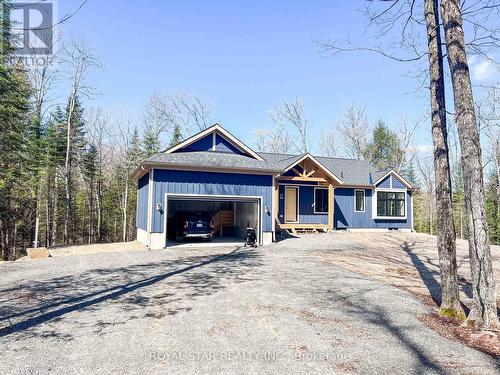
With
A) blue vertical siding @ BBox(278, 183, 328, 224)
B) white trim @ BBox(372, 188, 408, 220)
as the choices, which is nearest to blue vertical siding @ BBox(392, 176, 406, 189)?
white trim @ BBox(372, 188, 408, 220)

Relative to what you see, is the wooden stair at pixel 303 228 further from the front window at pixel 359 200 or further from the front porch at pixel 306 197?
the front window at pixel 359 200

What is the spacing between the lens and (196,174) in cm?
1478

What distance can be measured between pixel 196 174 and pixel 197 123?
23.1 meters

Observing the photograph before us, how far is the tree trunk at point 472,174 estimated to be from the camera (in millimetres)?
5809

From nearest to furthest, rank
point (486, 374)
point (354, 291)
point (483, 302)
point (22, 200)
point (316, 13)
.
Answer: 1. point (486, 374)
2. point (483, 302)
3. point (354, 291)
4. point (316, 13)
5. point (22, 200)

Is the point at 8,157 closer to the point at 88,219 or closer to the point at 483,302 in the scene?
the point at 88,219

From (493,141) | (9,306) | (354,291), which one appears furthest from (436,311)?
(493,141)

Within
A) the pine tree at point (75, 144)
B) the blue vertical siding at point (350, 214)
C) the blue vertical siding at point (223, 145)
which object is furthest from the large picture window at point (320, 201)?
the pine tree at point (75, 144)

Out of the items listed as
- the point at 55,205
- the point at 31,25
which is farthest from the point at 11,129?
the point at 55,205

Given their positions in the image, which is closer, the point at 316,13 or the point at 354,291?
the point at 354,291

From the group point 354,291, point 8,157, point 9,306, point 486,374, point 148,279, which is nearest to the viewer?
point 486,374

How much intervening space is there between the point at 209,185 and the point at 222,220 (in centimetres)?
674

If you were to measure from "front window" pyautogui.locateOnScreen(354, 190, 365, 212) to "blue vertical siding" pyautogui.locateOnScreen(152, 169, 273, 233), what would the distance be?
968 centimetres

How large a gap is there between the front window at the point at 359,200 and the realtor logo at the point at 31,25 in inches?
790
